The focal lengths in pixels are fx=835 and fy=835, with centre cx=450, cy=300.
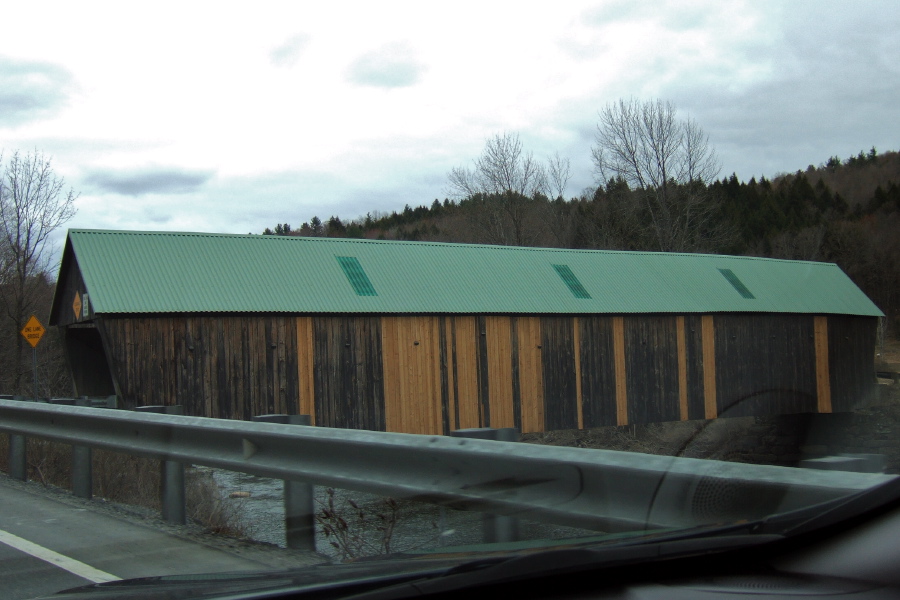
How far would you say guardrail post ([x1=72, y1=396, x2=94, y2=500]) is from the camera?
6996mm

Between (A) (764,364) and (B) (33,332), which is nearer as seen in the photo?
(B) (33,332)

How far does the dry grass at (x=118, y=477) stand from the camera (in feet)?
28.3

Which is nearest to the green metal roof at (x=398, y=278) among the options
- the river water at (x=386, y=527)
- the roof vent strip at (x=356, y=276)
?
the roof vent strip at (x=356, y=276)

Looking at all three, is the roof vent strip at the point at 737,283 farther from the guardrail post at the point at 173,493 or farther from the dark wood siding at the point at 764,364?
the guardrail post at the point at 173,493

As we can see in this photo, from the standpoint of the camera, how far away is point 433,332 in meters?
20.3

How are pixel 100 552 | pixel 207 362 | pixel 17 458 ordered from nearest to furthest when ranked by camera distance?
pixel 100 552, pixel 17 458, pixel 207 362

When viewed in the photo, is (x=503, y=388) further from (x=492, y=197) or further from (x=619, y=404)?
(x=492, y=197)

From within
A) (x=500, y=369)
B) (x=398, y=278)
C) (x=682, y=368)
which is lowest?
(x=682, y=368)

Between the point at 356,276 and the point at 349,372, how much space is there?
245cm

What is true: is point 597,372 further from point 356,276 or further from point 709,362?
point 356,276

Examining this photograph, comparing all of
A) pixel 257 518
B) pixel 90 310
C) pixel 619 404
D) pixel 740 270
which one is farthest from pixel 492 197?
pixel 257 518

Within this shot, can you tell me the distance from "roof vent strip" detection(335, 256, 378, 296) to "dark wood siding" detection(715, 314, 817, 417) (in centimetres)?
1069

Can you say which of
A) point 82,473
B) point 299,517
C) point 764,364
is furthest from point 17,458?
point 764,364

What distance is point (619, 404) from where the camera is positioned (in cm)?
2284
